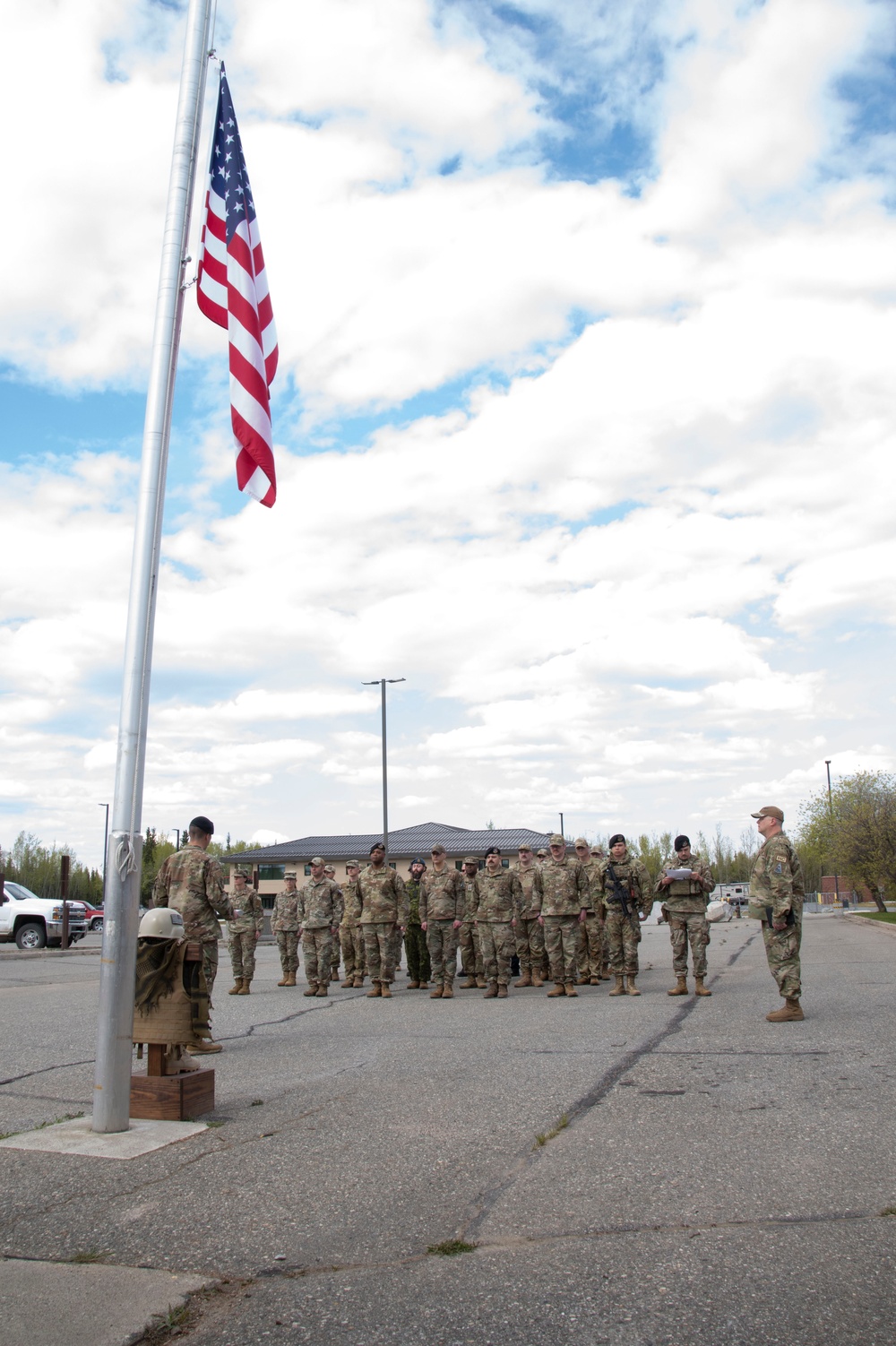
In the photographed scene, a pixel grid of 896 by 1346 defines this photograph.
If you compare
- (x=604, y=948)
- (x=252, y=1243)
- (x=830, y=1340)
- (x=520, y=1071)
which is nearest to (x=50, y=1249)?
(x=252, y=1243)

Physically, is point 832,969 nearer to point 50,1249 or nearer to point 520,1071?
point 520,1071

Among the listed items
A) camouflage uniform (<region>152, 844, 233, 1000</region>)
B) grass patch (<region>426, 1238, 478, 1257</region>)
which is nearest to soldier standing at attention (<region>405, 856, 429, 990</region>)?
camouflage uniform (<region>152, 844, 233, 1000</region>)

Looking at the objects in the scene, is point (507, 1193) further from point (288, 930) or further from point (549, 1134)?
point (288, 930)

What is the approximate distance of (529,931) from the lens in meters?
14.2

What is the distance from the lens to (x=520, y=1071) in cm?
698

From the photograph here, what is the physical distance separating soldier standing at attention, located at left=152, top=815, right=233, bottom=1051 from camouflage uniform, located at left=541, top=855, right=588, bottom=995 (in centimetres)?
518

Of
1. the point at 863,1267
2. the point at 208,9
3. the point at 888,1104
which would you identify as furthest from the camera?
the point at 208,9

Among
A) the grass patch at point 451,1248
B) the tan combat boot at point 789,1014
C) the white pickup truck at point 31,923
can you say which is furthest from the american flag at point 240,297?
the white pickup truck at point 31,923

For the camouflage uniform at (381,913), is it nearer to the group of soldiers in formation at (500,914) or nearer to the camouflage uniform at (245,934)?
the group of soldiers in formation at (500,914)

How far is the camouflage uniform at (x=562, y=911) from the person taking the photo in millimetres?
12508

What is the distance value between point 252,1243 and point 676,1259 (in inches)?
61.8

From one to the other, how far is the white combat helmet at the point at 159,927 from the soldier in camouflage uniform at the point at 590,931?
812 cm

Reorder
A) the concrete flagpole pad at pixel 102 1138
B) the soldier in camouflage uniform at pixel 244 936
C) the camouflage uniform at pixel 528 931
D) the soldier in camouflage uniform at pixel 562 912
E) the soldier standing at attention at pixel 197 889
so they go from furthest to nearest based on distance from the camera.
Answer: the camouflage uniform at pixel 528 931 < the soldier in camouflage uniform at pixel 244 936 < the soldier in camouflage uniform at pixel 562 912 < the soldier standing at attention at pixel 197 889 < the concrete flagpole pad at pixel 102 1138

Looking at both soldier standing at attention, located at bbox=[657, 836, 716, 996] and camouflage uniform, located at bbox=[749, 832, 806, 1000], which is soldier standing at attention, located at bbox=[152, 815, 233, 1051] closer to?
camouflage uniform, located at bbox=[749, 832, 806, 1000]
